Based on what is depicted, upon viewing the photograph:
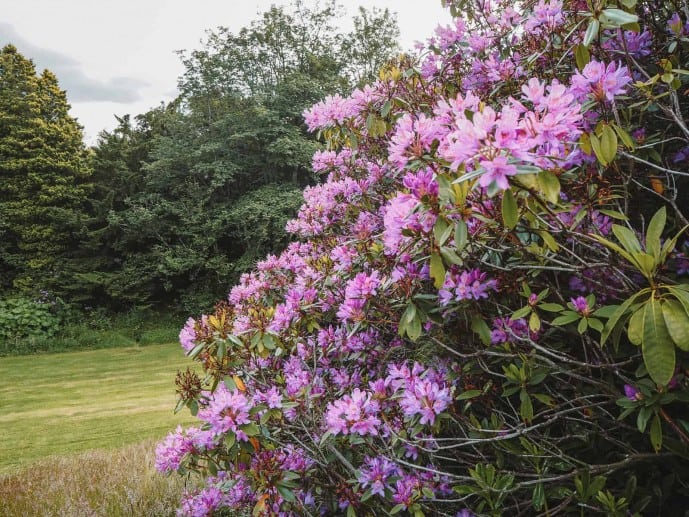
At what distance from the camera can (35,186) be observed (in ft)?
47.6

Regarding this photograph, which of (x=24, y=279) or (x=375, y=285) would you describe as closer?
(x=375, y=285)

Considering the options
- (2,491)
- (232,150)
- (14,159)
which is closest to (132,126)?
(14,159)

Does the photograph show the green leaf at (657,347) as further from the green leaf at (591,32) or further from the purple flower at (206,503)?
the purple flower at (206,503)

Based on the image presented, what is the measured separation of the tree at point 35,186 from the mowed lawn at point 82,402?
4.49 meters

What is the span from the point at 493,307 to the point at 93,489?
2700 mm

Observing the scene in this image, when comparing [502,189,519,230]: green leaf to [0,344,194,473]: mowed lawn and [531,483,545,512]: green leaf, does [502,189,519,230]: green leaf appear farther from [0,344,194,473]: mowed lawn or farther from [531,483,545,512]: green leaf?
[0,344,194,473]: mowed lawn

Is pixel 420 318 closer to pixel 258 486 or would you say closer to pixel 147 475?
pixel 258 486

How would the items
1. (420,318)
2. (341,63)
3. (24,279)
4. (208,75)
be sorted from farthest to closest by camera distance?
(341,63) → (208,75) → (24,279) → (420,318)

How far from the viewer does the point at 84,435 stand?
494 centimetres

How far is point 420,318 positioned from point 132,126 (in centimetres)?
1851

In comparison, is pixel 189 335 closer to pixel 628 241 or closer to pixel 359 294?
pixel 359 294

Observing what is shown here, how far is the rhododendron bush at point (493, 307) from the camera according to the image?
106 centimetres

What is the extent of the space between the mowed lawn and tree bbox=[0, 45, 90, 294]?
14.7 feet

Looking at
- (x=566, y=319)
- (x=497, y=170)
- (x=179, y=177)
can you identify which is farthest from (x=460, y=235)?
(x=179, y=177)
